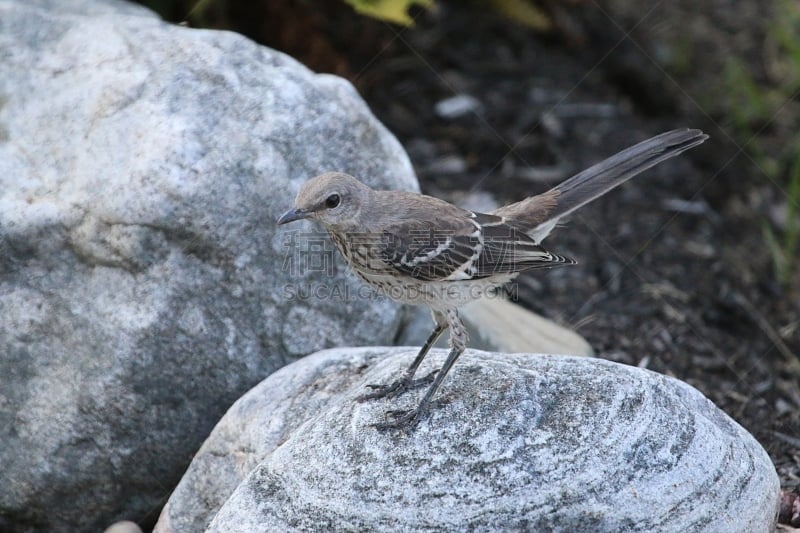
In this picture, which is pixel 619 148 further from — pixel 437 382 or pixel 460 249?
pixel 437 382

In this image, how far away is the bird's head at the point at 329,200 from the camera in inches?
185

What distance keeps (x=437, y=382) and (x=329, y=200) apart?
3.69 feet

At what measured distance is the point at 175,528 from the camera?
4.69 m

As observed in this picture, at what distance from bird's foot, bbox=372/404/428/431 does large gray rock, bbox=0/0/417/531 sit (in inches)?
44.6

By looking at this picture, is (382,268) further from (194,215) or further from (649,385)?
(649,385)

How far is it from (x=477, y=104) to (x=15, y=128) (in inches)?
193

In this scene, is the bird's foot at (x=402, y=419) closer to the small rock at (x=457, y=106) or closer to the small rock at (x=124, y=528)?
the small rock at (x=124, y=528)

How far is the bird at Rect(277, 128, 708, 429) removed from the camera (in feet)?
15.6

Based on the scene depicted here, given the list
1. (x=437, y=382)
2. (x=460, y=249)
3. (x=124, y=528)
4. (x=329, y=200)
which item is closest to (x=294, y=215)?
(x=329, y=200)

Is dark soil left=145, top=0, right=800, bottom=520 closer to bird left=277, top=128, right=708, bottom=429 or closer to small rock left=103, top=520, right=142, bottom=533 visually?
bird left=277, top=128, right=708, bottom=429

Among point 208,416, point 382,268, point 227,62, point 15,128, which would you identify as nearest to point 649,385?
point 382,268

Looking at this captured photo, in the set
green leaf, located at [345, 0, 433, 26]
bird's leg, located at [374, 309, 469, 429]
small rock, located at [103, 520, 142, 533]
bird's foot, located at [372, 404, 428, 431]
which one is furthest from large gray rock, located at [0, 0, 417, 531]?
green leaf, located at [345, 0, 433, 26]

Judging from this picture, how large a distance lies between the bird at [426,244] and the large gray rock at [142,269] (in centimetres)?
60

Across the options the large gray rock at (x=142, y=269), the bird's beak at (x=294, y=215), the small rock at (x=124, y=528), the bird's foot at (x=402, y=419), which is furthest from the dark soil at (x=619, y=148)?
the small rock at (x=124, y=528)
